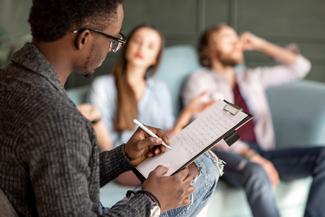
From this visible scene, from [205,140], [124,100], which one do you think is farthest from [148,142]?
[124,100]

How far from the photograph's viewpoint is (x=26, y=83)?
993 millimetres

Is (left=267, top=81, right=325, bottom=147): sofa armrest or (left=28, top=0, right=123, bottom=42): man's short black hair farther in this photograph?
(left=267, top=81, right=325, bottom=147): sofa armrest

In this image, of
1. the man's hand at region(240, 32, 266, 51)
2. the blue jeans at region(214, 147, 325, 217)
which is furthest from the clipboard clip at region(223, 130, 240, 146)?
the man's hand at region(240, 32, 266, 51)

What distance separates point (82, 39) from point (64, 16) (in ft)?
0.18

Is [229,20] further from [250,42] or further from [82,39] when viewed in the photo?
[82,39]

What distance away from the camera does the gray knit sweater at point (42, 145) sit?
3.07 ft

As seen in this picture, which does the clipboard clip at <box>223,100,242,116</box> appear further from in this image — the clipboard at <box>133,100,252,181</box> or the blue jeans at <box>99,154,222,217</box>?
the blue jeans at <box>99,154,222,217</box>

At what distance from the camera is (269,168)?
214 centimetres

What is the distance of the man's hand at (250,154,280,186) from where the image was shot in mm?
2119

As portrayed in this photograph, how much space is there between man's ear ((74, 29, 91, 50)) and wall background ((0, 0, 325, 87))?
5.59ft

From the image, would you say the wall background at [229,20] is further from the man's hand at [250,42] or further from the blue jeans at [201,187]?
the blue jeans at [201,187]

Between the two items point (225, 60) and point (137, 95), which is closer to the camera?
point (137, 95)

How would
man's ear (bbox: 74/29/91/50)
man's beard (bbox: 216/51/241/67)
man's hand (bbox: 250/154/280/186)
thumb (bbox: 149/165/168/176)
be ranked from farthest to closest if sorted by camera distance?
man's beard (bbox: 216/51/241/67), man's hand (bbox: 250/154/280/186), thumb (bbox: 149/165/168/176), man's ear (bbox: 74/29/91/50)

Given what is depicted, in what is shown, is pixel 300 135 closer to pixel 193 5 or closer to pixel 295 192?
pixel 295 192
